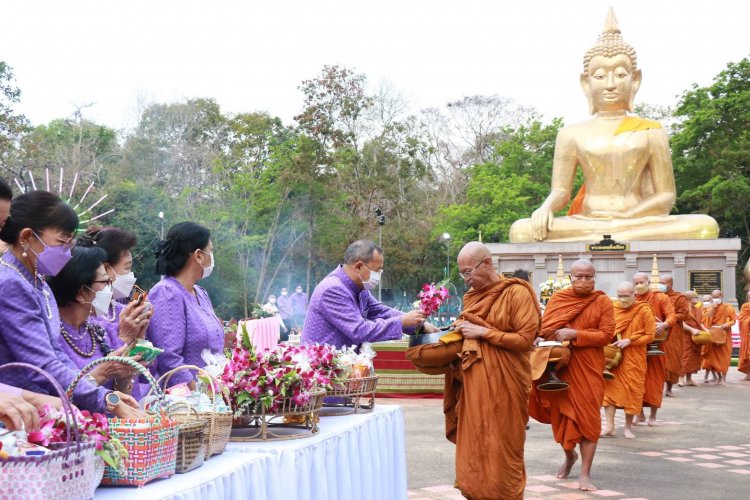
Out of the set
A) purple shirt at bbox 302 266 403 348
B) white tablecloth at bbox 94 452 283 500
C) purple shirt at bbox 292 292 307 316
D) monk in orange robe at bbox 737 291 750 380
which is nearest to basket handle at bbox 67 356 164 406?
white tablecloth at bbox 94 452 283 500

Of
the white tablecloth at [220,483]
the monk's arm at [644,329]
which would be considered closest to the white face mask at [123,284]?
the white tablecloth at [220,483]

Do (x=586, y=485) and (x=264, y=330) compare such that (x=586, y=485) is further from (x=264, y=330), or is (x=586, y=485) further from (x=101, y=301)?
(x=264, y=330)

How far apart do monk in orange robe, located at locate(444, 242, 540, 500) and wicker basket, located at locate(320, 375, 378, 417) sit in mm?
760

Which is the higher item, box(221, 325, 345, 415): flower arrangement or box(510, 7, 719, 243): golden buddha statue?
box(510, 7, 719, 243): golden buddha statue

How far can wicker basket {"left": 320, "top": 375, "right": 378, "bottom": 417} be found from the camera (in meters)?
4.64

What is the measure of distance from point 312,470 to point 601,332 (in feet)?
14.1

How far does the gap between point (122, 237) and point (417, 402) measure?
8.69 metres

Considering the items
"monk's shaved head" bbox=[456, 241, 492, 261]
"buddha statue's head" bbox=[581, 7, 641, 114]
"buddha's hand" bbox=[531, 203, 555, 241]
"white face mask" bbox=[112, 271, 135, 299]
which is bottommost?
"white face mask" bbox=[112, 271, 135, 299]

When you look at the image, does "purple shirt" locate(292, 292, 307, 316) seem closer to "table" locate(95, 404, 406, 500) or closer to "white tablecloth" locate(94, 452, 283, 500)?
"table" locate(95, 404, 406, 500)

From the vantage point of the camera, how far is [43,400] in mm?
2787

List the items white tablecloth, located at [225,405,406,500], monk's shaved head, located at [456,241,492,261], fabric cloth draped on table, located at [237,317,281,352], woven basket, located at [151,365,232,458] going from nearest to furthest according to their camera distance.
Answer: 1. woven basket, located at [151,365,232,458]
2. white tablecloth, located at [225,405,406,500]
3. monk's shaved head, located at [456,241,492,261]
4. fabric cloth draped on table, located at [237,317,281,352]

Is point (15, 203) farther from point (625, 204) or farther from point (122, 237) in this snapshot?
point (625, 204)

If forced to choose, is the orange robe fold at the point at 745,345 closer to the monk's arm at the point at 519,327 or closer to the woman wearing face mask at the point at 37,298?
the monk's arm at the point at 519,327

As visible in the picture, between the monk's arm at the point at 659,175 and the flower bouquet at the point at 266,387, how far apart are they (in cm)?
2028
